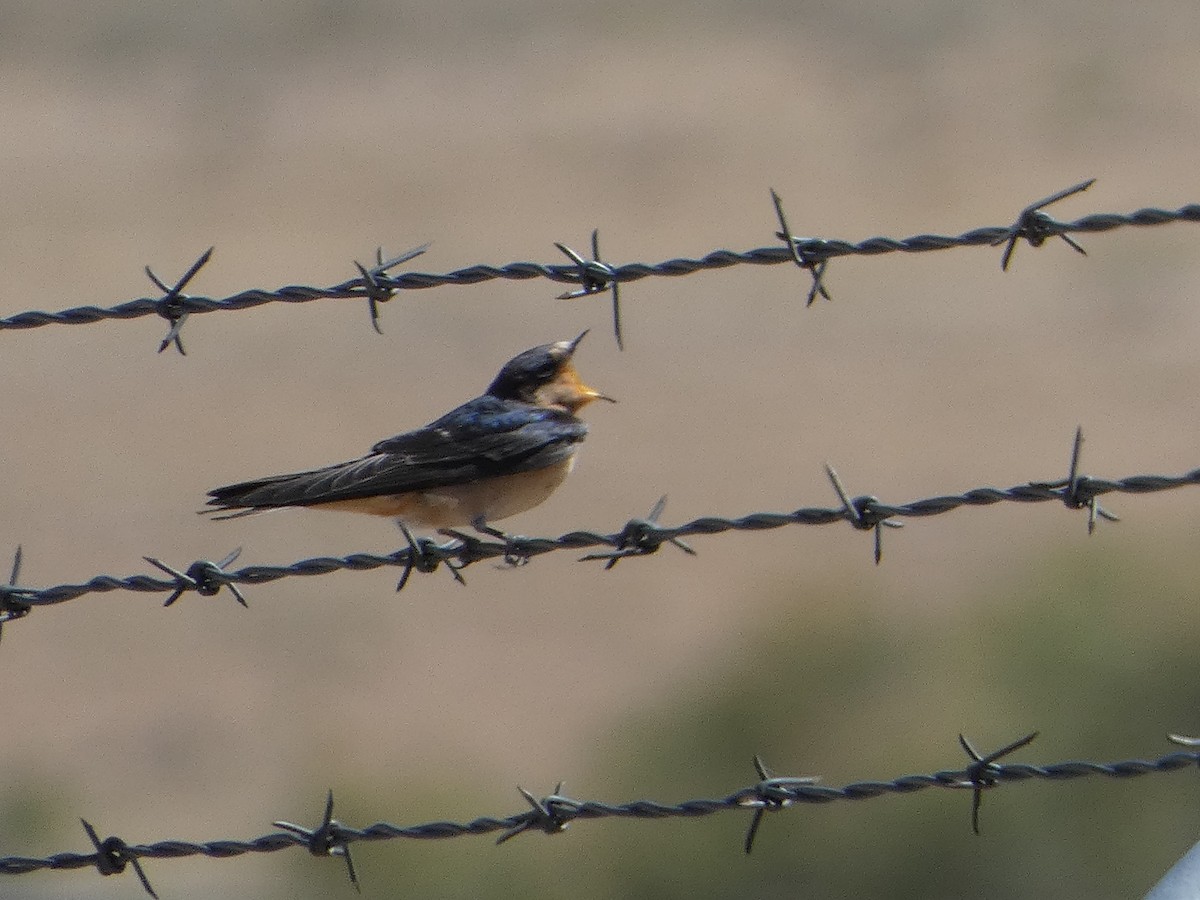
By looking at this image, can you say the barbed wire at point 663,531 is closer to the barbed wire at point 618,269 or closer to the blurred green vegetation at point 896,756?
the barbed wire at point 618,269

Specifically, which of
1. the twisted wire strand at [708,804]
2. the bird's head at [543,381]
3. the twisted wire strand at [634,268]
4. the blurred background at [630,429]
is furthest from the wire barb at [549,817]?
the blurred background at [630,429]

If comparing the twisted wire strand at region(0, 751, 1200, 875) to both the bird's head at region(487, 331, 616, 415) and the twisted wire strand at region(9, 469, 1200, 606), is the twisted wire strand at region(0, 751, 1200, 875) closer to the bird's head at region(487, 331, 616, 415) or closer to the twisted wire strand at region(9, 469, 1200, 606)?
the twisted wire strand at region(9, 469, 1200, 606)

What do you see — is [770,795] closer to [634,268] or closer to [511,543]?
[634,268]

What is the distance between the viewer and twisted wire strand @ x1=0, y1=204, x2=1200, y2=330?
4.05 metres

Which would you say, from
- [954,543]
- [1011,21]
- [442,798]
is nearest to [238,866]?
[442,798]

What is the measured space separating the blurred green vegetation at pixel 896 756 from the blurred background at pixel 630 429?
0.11 ft

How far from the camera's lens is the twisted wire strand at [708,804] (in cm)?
389

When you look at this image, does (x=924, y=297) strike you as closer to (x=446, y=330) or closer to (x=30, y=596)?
(x=446, y=330)

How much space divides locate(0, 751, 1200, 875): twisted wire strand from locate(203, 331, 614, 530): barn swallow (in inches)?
54.7

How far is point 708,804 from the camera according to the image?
3998mm

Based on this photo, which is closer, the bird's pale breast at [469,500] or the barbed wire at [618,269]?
the barbed wire at [618,269]

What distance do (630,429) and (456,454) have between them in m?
14.0

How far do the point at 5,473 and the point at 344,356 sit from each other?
13.4ft

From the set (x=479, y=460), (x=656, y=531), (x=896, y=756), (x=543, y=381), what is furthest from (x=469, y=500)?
(x=896, y=756)
